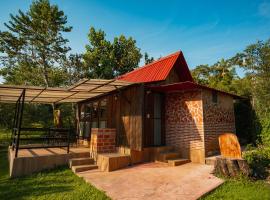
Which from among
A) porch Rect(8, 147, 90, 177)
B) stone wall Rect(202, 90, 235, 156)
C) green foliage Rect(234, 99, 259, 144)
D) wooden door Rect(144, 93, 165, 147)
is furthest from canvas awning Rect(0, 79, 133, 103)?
green foliage Rect(234, 99, 259, 144)

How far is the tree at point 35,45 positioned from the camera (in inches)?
826

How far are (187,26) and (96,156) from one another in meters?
8.80

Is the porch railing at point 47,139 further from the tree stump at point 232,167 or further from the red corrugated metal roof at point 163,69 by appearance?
the tree stump at point 232,167

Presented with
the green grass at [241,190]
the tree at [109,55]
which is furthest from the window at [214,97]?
the tree at [109,55]

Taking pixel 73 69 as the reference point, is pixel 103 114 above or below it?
below

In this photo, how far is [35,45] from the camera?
71.1ft

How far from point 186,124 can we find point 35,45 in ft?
64.5

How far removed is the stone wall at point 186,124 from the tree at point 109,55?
16.5 metres

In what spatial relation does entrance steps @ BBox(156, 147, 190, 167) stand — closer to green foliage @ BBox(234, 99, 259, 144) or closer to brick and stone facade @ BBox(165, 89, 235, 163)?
brick and stone facade @ BBox(165, 89, 235, 163)

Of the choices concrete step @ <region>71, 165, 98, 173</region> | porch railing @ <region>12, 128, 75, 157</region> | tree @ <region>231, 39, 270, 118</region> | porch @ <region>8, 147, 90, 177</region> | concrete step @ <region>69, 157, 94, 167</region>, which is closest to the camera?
porch @ <region>8, 147, 90, 177</region>

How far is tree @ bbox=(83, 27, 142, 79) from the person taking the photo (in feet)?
81.3

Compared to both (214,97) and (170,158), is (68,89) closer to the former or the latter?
(170,158)

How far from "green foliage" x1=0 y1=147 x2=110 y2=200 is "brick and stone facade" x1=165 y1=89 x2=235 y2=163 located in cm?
457

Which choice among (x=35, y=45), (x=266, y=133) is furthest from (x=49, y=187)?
(x=35, y=45)
